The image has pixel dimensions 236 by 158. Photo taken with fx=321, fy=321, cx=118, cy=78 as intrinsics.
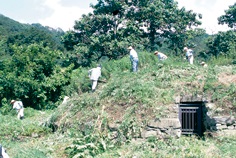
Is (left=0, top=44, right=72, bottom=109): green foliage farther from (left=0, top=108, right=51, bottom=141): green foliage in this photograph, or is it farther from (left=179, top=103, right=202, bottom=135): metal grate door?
(left=179, top=103, right=202, bottom=135): metal grate door

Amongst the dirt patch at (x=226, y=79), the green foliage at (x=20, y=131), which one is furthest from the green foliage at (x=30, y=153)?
the dirt patch at (x=226, y=79)

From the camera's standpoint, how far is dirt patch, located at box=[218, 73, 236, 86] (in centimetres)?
959

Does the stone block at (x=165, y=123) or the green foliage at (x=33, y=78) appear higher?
the green foliage at (x=33, y=78)

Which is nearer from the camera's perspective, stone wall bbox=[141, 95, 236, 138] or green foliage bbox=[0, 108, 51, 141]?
stone wall bbox=[141, 95, 236, 138]

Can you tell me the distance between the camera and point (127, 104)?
9414 millimetres

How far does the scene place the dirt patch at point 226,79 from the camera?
9.59m

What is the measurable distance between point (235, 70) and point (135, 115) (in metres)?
3.81

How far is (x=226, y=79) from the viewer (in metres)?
9.80

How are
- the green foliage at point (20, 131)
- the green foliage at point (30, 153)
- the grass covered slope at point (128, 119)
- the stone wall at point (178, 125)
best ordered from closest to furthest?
the green foliage at point (30, 153)
the grass covered slope at point (128, 119)
the stone wall at point (178, 125)
the green foliage at point (20, 131)

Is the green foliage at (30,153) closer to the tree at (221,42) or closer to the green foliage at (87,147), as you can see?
the green foliage at (87,147)

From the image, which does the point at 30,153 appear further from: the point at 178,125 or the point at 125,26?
the point at 125,26

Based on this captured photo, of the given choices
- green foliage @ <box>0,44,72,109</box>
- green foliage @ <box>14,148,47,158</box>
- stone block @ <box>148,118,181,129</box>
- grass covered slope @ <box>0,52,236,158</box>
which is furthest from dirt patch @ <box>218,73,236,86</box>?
green foliage @ <box>0,44,72,109</box>

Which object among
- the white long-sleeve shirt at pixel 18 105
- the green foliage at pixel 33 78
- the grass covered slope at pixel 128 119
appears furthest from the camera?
the green foliage at pixel 33 78

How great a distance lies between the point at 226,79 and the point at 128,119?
3366 millimetres
